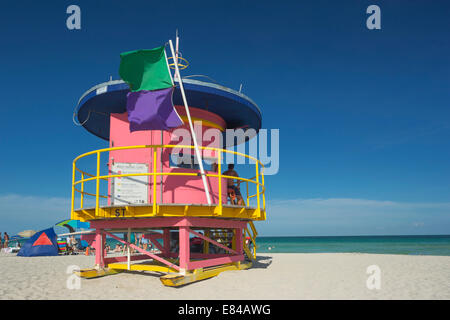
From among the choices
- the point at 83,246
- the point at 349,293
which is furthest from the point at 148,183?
the point at 83,246

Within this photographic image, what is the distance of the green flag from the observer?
10.2 meters

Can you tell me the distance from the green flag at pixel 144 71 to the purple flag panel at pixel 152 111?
7.8 inches

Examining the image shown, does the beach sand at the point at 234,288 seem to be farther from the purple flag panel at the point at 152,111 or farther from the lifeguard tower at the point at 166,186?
the purple flag panel at the point at 152,111

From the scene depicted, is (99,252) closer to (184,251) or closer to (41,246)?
(184,251)

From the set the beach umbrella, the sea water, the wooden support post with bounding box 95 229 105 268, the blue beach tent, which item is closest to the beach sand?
the wooden support post with bounding box 95 229 105 268

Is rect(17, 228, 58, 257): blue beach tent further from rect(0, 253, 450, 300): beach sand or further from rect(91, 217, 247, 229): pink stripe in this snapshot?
rect(91, 217, 247, 229): pink stripe

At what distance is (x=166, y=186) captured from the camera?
1053 cm

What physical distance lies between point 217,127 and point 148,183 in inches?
148

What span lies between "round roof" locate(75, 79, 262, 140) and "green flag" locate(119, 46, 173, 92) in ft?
1.98

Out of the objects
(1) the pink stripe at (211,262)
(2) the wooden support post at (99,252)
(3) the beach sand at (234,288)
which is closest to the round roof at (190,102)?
(2) the wooden support post at (99,252)

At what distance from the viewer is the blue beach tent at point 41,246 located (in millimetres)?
23173

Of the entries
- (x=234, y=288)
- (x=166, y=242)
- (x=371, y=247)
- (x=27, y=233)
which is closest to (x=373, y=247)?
(x=371, y=247)
